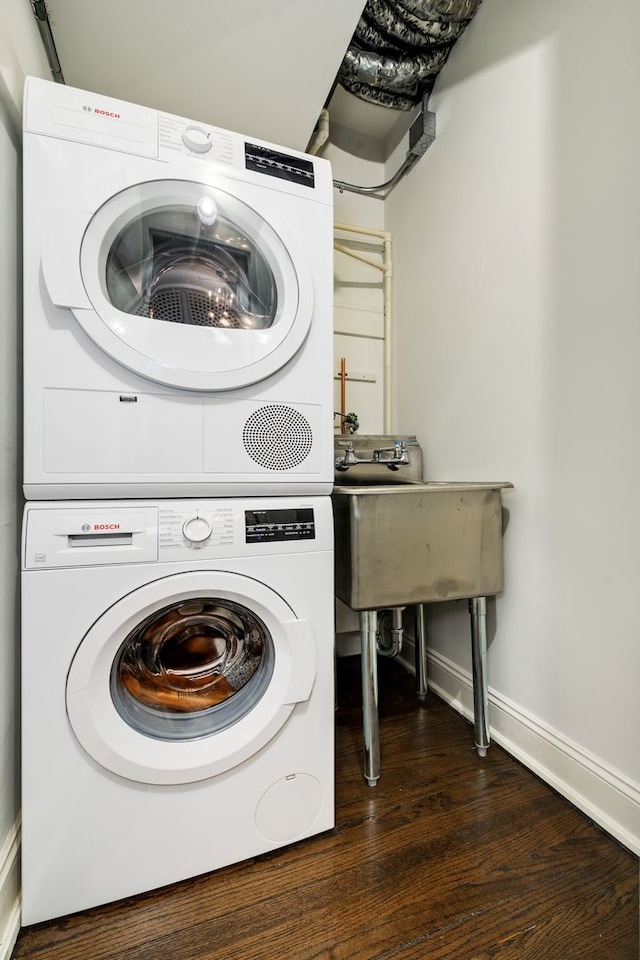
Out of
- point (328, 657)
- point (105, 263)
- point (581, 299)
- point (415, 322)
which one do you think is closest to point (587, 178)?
point (581, 299)

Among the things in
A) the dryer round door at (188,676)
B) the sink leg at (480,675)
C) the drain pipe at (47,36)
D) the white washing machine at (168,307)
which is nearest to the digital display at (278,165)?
the white washing machine at (168,307)

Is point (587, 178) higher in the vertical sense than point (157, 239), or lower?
higher

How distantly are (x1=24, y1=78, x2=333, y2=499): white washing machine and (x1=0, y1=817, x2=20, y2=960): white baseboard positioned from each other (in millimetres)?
718

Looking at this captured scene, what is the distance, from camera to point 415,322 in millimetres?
1855

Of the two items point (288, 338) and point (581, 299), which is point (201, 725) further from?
point (581, 299)

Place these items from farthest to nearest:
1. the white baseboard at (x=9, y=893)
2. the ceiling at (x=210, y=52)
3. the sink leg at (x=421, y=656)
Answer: the sink leg at (x=421, y=656) < the ceiling at (x=210, y=52) < the white baseboard at (x=9, y=893)

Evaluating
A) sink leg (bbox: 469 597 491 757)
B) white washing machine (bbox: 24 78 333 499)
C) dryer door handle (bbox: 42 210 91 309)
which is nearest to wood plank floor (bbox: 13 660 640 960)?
sink leg (bbox: 469 597 491 757)

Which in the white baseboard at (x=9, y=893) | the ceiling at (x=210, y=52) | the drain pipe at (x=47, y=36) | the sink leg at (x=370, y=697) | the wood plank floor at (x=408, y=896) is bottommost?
the wood plank floor at (x=408, y=896)

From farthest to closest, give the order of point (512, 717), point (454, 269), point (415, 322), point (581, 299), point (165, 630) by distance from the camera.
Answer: point (415, 322)
point (454, 269)
point (512, 717)
point (581, 299)
point (165, 630)

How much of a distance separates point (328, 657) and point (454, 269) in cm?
149

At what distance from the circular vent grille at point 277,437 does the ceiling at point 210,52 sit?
1129mm

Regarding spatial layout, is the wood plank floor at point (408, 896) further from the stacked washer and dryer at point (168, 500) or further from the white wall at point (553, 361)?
the white wall at point (553, 361)

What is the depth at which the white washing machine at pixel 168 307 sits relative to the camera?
812 mm

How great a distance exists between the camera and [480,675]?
1.28 m
